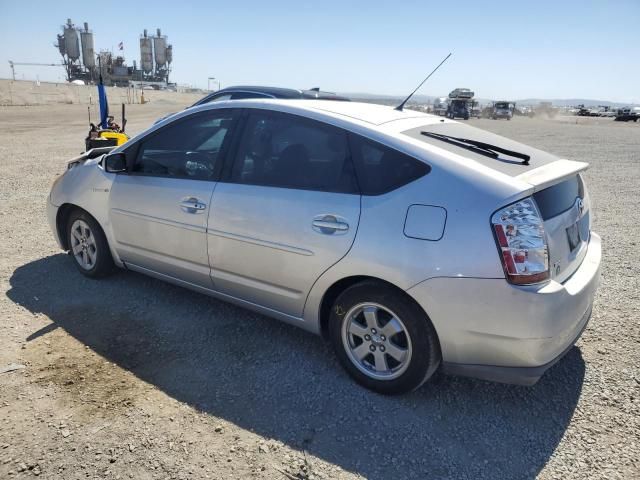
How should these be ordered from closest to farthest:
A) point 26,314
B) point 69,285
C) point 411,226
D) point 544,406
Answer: point 411,226, point 544,406, point 26,314, point 69,285

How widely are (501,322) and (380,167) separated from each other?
43.0 inches

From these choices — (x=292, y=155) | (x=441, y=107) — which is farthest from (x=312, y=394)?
(x=441, y=107)

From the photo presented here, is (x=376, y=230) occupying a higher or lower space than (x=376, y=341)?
higher

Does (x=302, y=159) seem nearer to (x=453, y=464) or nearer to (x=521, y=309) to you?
(x=521, y=309)

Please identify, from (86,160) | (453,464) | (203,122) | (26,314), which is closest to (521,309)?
(453,464)

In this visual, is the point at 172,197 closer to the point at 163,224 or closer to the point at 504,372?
the point at 163,224

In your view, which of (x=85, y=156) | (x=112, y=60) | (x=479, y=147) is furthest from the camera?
(x=112, y=60)

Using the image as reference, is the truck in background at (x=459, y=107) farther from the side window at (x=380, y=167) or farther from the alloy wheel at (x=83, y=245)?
the side window at (x=380, y=167)

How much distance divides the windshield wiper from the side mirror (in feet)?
8.11

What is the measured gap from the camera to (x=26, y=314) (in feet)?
12.3

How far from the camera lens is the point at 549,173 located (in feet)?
8.80

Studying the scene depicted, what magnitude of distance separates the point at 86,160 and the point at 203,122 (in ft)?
5.23

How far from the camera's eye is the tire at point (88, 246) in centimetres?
420

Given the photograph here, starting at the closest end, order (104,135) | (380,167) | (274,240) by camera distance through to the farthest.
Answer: (380,167)
(274,240)
(104,135)
